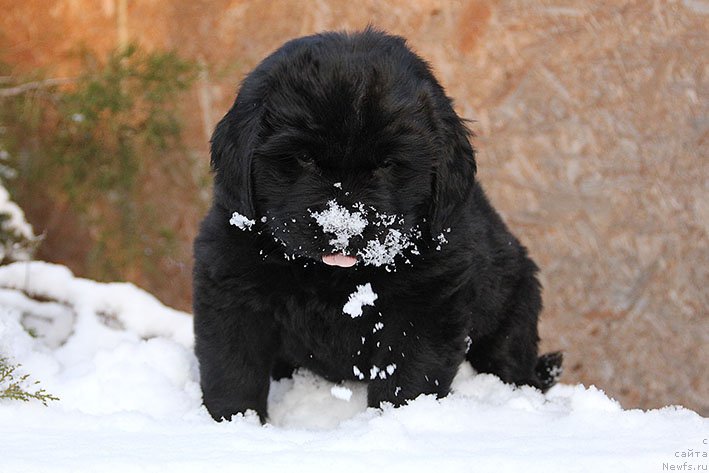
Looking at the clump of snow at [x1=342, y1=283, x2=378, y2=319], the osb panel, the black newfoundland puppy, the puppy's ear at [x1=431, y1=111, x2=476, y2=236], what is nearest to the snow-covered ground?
the black newfoundland puppy

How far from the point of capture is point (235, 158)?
92.7 inches

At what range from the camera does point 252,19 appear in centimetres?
487

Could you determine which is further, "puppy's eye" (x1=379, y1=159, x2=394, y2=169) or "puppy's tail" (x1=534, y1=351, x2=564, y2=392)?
"puppy's tail" (x1=534, y1=351, x2=564, y2=392)

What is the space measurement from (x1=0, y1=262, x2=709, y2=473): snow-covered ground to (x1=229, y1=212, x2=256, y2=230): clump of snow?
57 centimetres

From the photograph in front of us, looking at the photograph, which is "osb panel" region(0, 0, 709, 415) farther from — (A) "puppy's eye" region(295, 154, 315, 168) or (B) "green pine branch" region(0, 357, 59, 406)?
(B) "green pine branch" region(0, 357, 59, 406)

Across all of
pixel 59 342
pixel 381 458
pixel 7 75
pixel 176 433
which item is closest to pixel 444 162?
pixel 381 458

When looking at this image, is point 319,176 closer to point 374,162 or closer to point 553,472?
point 374,162

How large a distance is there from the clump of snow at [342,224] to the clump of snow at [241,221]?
320 millimetres

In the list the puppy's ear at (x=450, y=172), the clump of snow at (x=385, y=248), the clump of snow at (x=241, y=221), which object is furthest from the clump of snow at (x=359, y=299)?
the clump of snow at (x=241, y=221)

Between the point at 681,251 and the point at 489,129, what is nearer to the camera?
the point at 681,251

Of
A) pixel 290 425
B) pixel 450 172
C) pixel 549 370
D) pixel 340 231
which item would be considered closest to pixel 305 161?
pixel 340 231

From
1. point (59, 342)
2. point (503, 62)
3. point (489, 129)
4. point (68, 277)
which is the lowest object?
point (59, 342)

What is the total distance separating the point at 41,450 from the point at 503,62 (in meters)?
3.16

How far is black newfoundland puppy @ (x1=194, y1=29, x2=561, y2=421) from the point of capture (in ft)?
7.18
